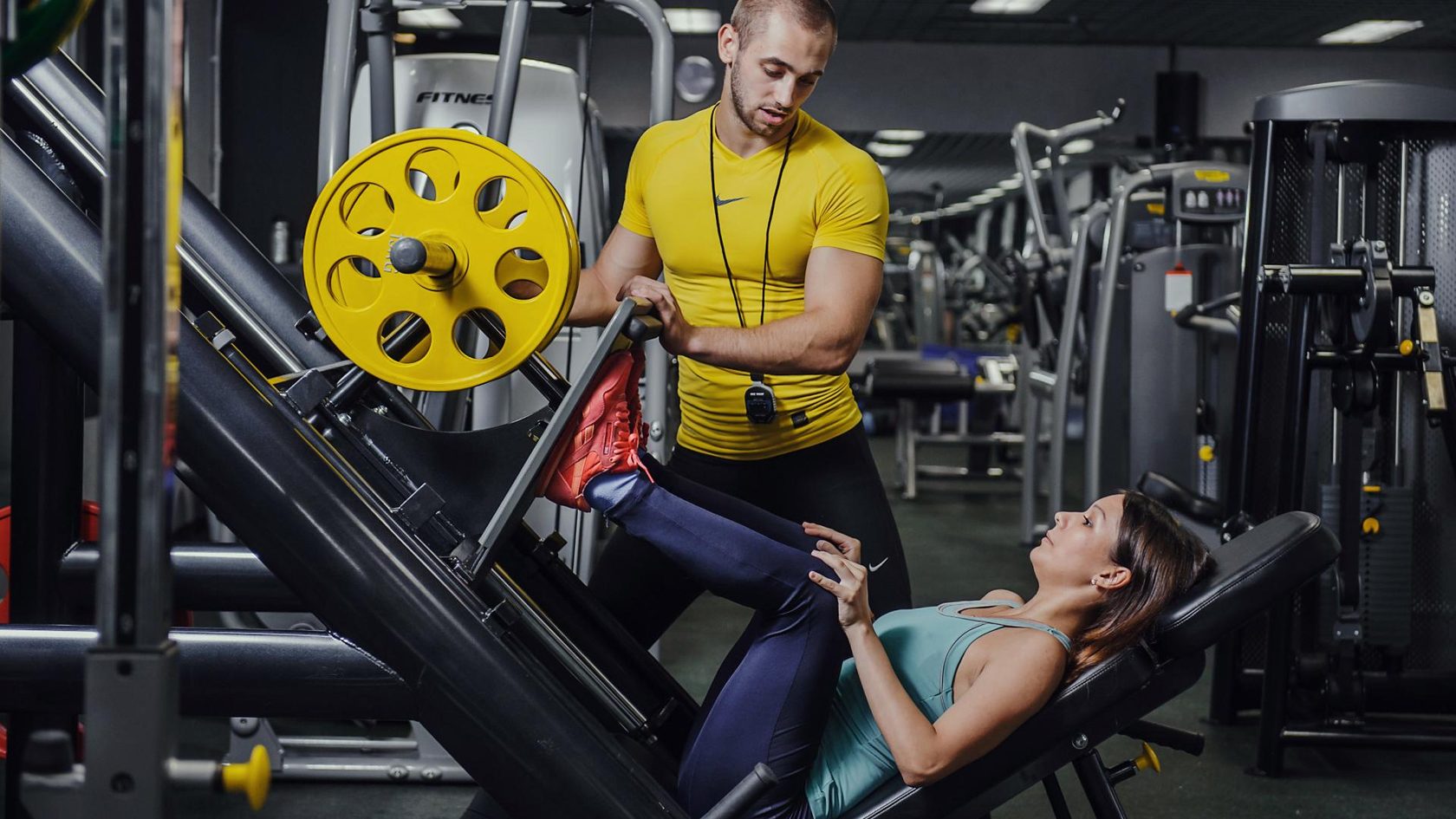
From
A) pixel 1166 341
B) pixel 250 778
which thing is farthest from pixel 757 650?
pixel 1166 341

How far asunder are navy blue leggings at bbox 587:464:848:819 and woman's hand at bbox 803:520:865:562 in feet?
0.09

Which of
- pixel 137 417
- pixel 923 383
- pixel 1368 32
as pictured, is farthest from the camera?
pixel 1368 32

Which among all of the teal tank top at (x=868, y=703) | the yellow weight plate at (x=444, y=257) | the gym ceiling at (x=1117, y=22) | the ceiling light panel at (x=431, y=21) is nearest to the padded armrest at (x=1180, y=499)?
the teal tank top at (x=868, y=703)

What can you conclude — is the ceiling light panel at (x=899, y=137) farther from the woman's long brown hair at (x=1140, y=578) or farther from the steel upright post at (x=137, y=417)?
the steel upright post at (x=137, y=417)

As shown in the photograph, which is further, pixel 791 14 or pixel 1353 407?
pixel 1353 407

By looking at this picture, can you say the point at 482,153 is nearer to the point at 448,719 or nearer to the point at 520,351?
the point at 520,351

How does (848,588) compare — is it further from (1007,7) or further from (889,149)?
(889,149)

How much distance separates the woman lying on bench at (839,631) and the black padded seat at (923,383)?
5.23 metres

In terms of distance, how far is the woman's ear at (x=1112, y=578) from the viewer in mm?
1664

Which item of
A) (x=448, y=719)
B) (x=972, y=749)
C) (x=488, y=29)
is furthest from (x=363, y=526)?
(x=488, y=29)

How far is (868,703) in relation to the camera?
1.64 metres

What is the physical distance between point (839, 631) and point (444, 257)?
2.09ft

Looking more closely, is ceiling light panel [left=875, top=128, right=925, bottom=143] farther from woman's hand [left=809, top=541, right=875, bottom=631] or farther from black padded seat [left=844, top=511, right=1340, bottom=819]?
woman's hand [left=809, top=541, right=875, bottom=631]

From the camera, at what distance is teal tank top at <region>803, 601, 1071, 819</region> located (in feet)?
5.32
